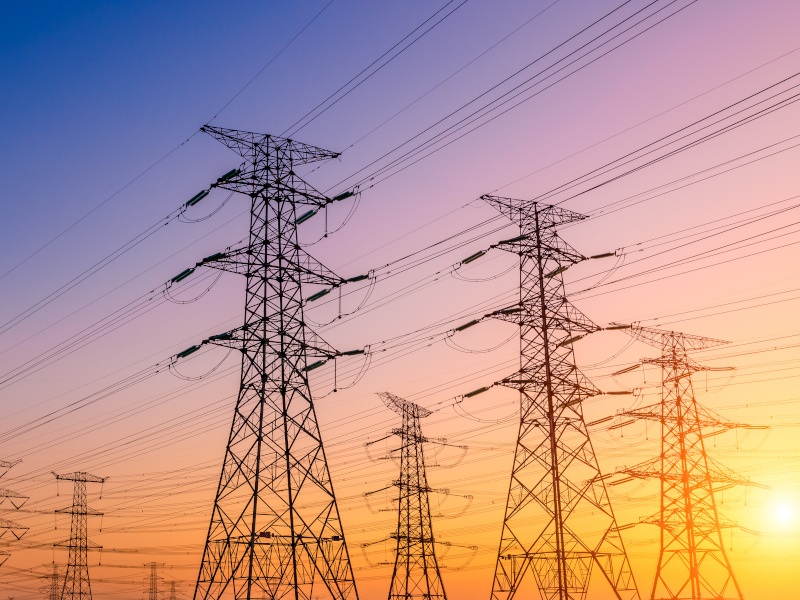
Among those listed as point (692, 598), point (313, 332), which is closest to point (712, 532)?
point (692, 598)

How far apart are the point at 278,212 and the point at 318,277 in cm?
281

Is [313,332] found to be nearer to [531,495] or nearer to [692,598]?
[531,495]

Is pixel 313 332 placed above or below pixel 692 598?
above

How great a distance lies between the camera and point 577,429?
103 ft

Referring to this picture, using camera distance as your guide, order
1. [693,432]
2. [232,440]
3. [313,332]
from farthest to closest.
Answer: [693,432], [313,332], [232,440]

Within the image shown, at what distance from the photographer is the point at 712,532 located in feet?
143

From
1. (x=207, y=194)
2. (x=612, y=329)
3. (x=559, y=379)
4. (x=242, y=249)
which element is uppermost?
(x=207, y=194)

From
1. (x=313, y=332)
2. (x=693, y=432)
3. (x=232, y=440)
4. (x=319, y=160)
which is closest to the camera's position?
(x=232, y=440)

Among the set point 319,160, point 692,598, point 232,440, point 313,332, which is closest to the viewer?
point 232,440

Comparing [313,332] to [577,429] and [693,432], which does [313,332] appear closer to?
[577,429]

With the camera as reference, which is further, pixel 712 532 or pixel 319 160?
pixel 712 532

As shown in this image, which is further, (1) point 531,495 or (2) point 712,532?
(2) point 712,532

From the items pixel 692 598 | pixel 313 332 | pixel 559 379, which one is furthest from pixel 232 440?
pixel 692 598

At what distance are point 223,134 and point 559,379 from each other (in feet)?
48.2
